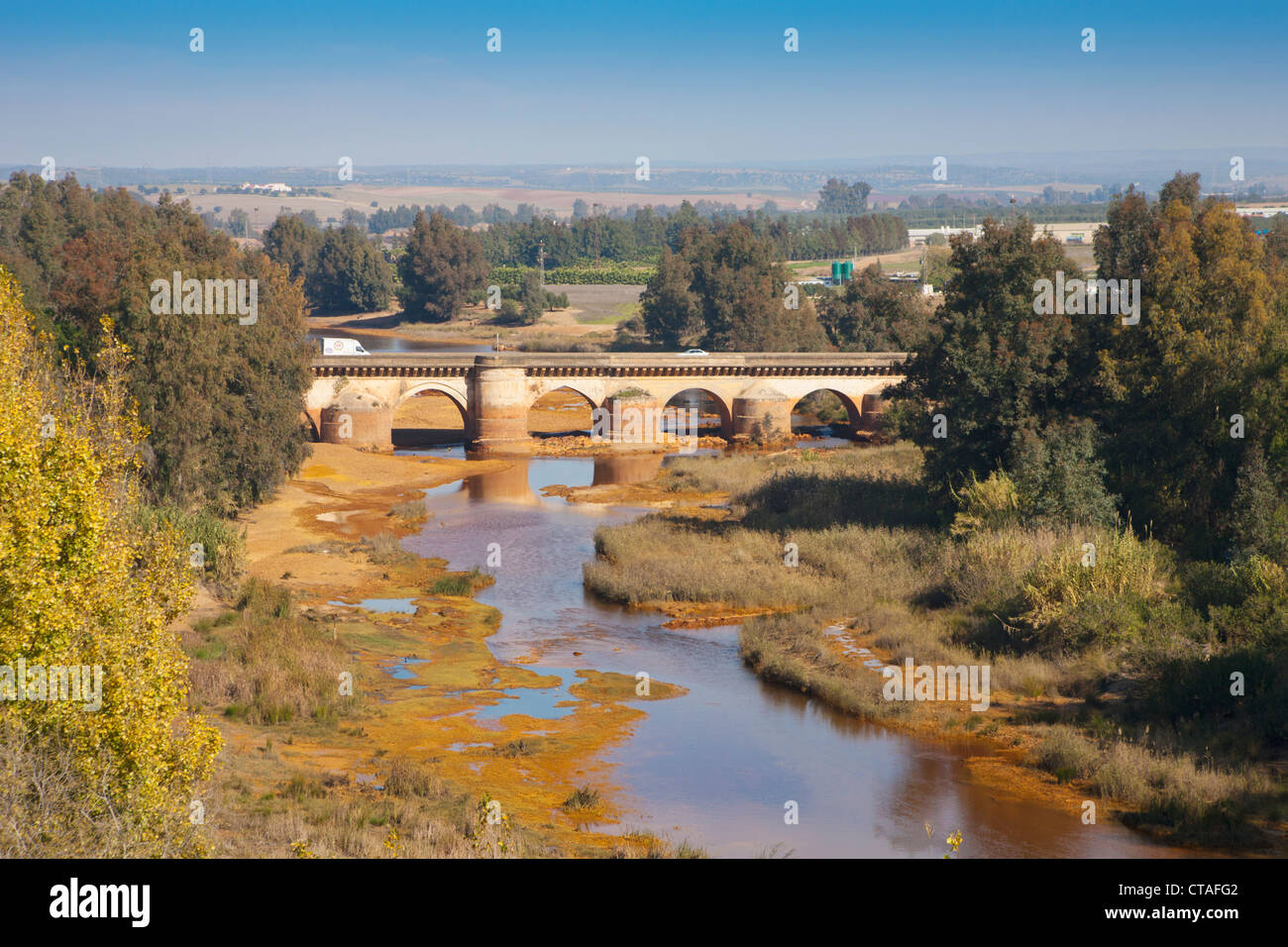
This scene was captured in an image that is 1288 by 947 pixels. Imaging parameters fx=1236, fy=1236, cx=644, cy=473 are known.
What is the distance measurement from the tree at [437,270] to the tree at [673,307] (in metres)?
33.2

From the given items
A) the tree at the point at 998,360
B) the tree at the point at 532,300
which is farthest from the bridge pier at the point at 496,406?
the tree at the point at 532,300

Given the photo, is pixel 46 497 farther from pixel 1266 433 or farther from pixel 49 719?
pixel 1266 433

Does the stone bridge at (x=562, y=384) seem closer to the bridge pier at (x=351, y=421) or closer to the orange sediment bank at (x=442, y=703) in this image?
the bridge pier at (x=351, y=421)

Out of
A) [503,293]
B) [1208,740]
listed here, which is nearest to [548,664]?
[1208,740]

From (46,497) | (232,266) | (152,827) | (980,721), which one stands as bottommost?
(980,721)

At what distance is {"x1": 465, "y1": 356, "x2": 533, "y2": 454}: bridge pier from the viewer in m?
77.9

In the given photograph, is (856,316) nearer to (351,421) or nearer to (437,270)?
(351,421)

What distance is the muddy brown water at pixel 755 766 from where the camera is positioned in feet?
79.9

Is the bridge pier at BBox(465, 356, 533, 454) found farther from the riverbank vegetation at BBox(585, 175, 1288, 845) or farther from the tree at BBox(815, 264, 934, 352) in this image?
the riverbank vegetation at BBox(585, 175, 1288, 845)

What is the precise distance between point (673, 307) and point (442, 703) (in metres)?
88.6

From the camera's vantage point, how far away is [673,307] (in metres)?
118

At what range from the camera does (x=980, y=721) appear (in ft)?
103
